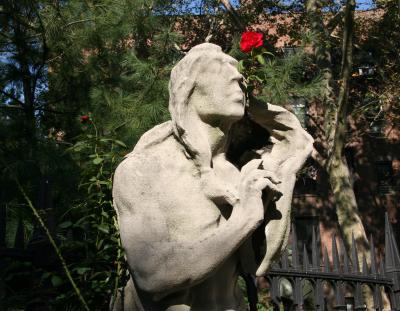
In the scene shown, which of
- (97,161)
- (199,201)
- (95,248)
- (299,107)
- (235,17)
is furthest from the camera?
(235,17)

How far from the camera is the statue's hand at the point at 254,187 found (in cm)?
194

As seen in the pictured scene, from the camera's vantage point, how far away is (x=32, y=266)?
2.96 m

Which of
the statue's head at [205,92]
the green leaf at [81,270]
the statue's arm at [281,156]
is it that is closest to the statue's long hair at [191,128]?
the statue's head at [205,92]

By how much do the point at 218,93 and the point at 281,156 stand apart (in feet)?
1.43

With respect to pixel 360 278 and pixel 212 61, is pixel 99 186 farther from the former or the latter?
pixel 360 278

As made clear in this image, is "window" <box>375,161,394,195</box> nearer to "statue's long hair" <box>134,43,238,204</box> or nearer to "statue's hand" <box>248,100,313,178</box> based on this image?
"statue's hand" <box>248,100,313,178</box>

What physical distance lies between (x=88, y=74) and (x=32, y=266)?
205 inches

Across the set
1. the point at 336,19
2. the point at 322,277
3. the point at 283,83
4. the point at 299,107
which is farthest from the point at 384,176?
the point at 322,277

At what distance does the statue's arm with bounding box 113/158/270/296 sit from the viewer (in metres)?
1.89

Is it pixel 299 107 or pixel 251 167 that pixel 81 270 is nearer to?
pixel 251 167

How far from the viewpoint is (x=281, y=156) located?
239 cm

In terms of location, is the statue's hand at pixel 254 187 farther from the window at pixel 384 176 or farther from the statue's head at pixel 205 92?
Result: the window at pixel 384 176

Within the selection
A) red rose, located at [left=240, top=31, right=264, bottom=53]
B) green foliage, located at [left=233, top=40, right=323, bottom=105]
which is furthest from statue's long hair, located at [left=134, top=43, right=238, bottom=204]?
green foliage, located at [left=233, top=40, right=323, bottom=105]

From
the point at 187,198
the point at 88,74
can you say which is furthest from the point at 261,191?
the point at 88,74
